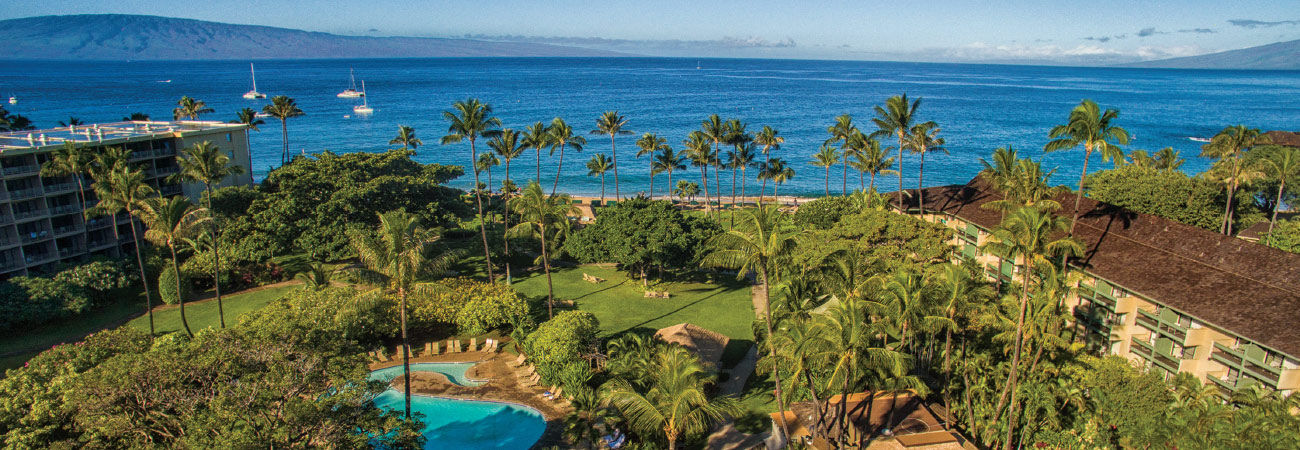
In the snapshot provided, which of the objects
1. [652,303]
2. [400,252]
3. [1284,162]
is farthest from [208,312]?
[1284,162]

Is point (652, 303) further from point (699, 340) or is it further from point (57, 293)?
point (57, 293)

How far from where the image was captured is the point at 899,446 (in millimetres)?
27016

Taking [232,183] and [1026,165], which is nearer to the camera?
[1026,165]

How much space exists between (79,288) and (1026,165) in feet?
179

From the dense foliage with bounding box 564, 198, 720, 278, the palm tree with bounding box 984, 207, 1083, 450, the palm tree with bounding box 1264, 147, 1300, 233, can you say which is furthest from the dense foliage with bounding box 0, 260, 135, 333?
the palm tree with bounding box 1264, 147, 1300, 233

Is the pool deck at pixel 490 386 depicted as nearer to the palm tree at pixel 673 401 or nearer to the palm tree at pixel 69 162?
the palm tree at pixel 673 401

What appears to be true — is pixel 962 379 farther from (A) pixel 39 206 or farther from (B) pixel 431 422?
(A) pixel 39 206

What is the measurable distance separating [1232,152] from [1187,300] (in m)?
32.2

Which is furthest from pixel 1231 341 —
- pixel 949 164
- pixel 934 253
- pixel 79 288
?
pixel 949 164

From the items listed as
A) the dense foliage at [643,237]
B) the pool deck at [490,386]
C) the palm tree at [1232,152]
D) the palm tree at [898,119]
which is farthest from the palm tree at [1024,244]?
the palm tree at [1232,152]

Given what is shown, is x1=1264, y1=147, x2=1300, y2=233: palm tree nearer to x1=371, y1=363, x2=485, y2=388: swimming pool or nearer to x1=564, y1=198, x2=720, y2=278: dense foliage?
x1=564, y1=198, x2=720, y2=278: dense foliage

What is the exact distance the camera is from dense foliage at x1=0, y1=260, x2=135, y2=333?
3906 cm

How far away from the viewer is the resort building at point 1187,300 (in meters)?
25.2

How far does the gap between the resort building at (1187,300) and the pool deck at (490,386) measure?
2158 centimetres
